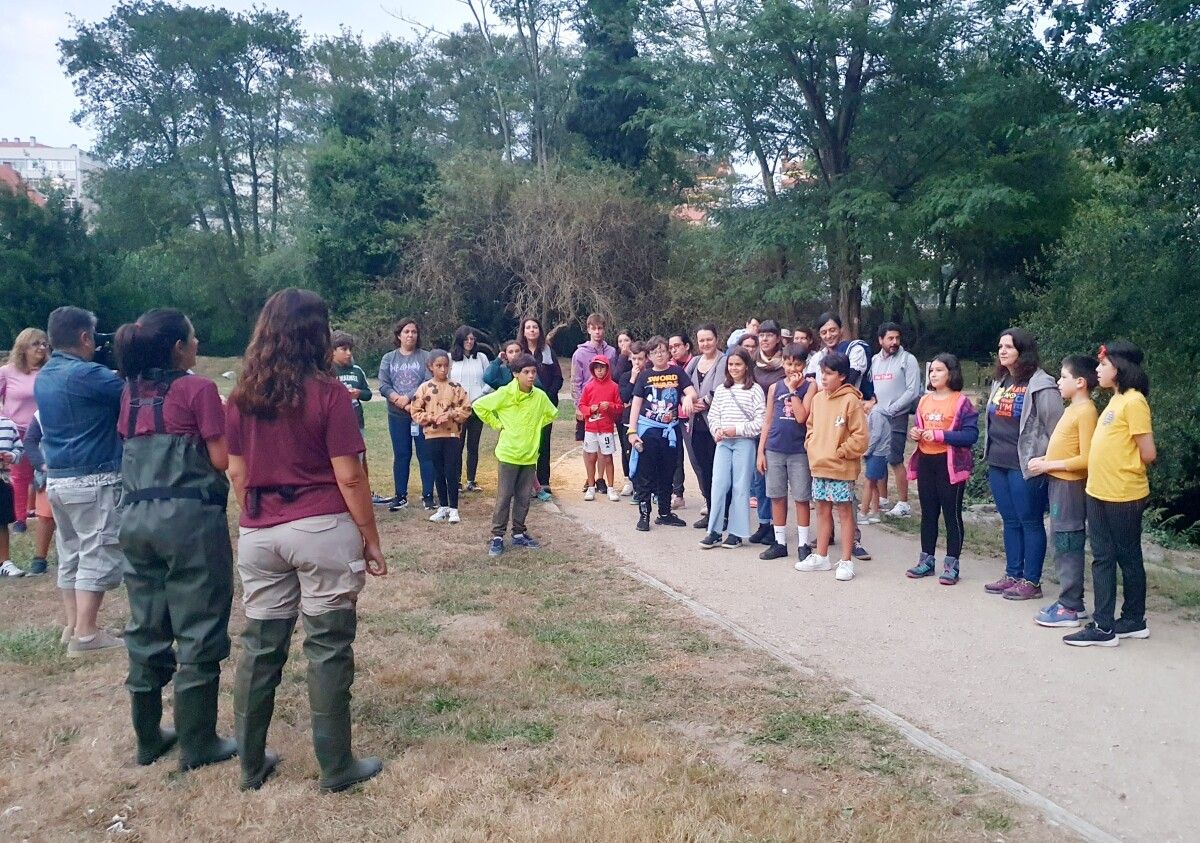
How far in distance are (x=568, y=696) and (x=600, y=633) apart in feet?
3.58

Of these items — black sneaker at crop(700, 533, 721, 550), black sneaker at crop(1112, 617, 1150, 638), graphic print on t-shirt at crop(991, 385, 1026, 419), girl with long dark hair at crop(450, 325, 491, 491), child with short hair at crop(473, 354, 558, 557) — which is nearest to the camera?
black sneaker at crop(1112, 617, 1150, 638)

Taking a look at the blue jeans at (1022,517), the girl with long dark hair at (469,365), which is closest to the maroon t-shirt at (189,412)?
the blue jeans at (1022,517)

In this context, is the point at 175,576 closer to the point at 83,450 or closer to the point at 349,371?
the point at 83,450

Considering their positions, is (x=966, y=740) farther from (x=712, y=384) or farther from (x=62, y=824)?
(x=712, y=384)

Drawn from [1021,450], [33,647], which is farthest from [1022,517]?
[33,647]

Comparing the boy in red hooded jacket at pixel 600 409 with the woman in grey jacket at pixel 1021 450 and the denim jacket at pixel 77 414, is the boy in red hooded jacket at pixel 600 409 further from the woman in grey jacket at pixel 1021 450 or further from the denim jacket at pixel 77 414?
the denim jacket at pixel 77 414

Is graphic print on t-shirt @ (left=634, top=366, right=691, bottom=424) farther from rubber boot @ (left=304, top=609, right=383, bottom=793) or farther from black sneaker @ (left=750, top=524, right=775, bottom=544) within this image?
rubber boot @ (left=304, top=609, right=383, bottom=793)

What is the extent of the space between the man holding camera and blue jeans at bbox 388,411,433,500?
14.0 ft

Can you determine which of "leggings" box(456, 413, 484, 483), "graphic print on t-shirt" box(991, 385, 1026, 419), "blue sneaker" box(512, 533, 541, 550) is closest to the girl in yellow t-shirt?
"graphic print on t-shirt" box(991, 385, 1026, 419)

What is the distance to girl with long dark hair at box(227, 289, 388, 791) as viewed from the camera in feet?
13.1

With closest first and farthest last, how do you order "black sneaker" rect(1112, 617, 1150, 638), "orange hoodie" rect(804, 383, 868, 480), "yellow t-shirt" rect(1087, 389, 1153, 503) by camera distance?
1. "yellow t-shirt" rect(1087, 389, 1153, 503)
2. "black sneaker" rect(1112, 617, 1150, 638)
3. "orange hoodie" rect(804, 383, 868, 480)

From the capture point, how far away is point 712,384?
9.27 m

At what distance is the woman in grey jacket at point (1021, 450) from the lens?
668cm

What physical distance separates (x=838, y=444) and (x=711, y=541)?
174 cm
